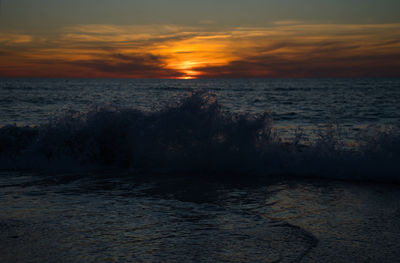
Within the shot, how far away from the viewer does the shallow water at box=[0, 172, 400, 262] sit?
2881mm

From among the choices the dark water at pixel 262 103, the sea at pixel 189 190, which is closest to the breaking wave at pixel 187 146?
the sea at pixel 189 190

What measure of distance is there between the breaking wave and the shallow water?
105 cm

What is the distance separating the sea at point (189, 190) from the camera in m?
3.00

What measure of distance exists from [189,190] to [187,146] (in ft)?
7.83

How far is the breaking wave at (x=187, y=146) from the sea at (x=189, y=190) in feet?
0.08

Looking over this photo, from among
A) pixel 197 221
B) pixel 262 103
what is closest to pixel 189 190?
pixel 197 221

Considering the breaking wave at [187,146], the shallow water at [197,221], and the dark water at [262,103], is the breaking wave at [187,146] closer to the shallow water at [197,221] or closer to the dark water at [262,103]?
the dark water at [262,103]

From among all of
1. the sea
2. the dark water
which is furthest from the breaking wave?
the dark water

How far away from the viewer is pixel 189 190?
5117 mm

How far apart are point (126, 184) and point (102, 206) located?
1.29 m

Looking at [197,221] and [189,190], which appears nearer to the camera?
[197,221]

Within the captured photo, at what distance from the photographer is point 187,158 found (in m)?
7.21

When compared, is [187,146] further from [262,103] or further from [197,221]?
[262,103]

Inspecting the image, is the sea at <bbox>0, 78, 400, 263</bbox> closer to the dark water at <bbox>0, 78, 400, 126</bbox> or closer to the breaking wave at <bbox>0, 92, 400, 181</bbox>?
the breaking wave at <bbox>0, 92, 400, 181</bbox>
